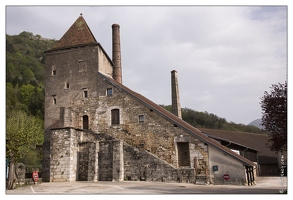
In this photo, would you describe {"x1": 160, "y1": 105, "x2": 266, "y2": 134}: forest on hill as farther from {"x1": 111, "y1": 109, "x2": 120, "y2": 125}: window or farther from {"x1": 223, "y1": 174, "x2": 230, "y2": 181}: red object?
{"x1": 223, "y1": 174, "x2": 230, "y2": 181}: red object

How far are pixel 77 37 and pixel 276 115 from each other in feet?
55.6

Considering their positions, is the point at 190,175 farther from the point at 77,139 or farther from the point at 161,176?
the point at 77,139

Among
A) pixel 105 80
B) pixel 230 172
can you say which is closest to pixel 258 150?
pixel 230 172

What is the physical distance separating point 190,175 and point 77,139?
25.4 ft

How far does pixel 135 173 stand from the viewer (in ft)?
64.0

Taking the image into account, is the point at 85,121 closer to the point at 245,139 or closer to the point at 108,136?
the point at 108,136

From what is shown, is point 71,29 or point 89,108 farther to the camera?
point 71,29

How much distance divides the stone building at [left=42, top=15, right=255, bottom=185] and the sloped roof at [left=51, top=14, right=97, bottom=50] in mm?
90

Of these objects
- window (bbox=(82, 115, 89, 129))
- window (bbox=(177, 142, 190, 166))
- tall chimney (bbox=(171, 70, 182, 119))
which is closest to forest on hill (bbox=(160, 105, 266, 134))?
tall chimney (bbox=(171, 70, 182, 119))

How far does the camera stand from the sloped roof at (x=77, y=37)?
938 inches

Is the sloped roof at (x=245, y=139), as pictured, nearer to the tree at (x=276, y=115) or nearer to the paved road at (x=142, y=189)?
the paved road at (x=142, y=189)

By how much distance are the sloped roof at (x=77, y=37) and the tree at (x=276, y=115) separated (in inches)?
562

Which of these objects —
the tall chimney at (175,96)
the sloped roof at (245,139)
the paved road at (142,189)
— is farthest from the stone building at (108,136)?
the tall chimney at (175,96)

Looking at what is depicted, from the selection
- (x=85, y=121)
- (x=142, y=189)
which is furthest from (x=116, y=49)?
(x=142, y=189)
